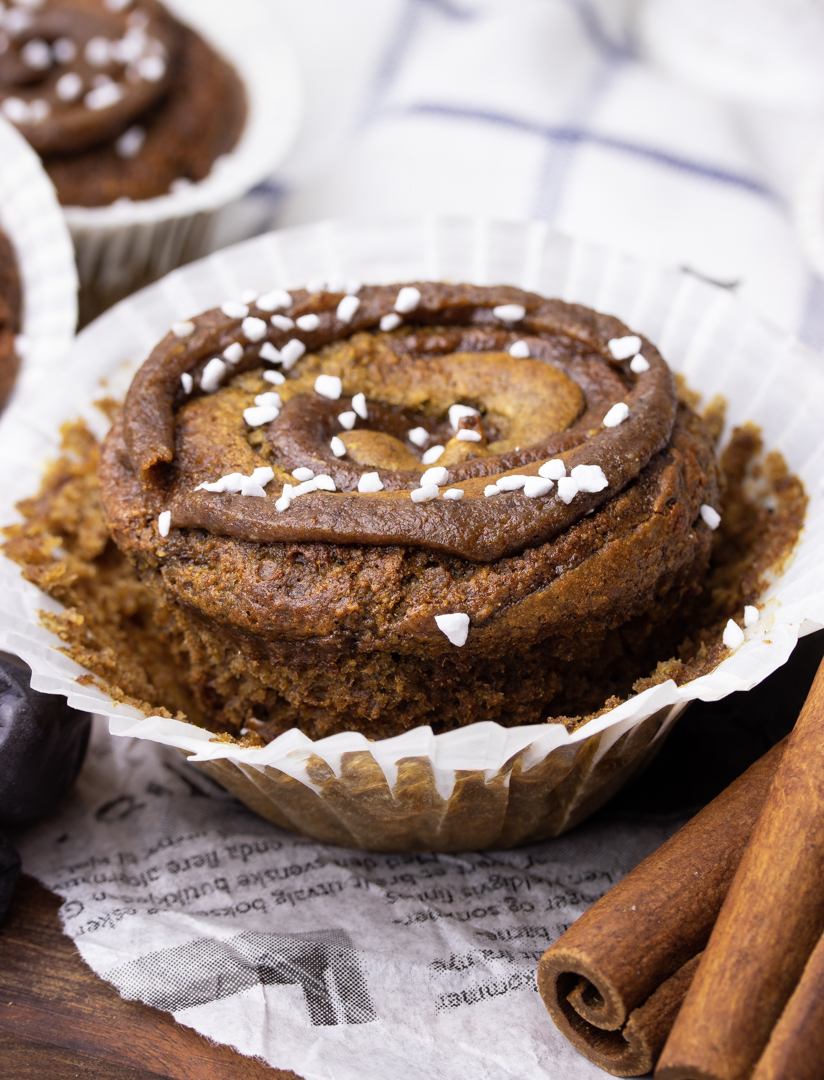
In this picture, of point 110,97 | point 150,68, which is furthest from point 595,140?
point 110,97

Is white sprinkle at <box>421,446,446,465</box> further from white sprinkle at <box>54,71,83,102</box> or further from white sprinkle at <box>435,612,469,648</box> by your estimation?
white sprinkle at <box>54,71,83,102</box>

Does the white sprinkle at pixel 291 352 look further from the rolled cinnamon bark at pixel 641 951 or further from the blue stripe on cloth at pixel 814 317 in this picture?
the blue stripe on cloth at pixel 814 317

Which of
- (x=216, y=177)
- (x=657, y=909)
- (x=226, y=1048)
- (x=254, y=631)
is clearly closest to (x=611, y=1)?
(x=216, y=177)

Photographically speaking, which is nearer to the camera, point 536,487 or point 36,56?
point 536,487

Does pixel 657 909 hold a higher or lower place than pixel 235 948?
higher

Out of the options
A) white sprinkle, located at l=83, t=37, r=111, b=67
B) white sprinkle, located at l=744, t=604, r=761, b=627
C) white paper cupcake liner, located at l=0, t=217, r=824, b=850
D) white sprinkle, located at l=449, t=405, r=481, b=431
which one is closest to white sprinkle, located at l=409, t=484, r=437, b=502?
white sprinkle, located at l=449, t=405, r=481, b=431

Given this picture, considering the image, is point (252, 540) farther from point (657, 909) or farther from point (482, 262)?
point (482, 262)

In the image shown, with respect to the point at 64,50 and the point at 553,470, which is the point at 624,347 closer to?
the point at 553,470

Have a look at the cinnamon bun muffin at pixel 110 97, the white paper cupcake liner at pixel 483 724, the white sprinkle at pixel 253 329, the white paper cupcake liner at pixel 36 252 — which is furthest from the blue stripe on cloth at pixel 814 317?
the white paper cupcake liner at pixel 36 252
